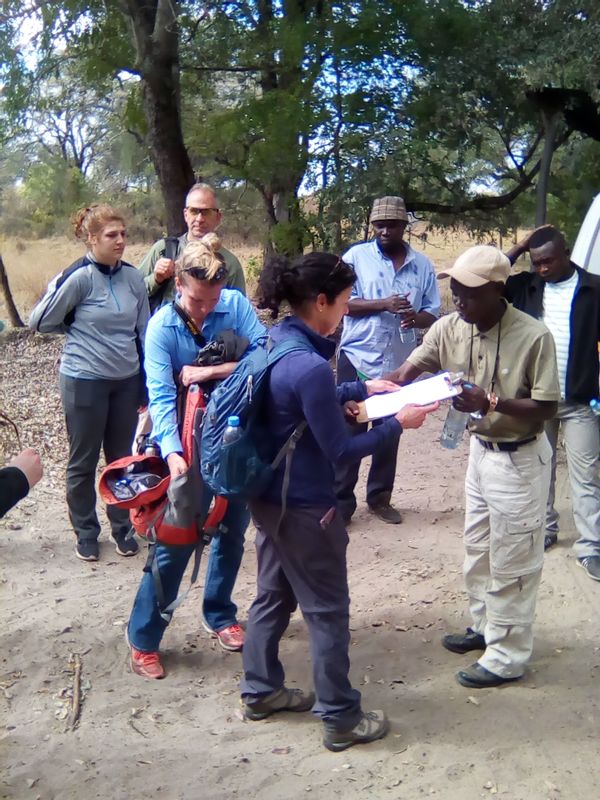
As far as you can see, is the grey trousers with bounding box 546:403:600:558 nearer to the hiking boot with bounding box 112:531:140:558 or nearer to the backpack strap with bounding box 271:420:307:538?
the backpack strap with bounding box 271:420:307:538

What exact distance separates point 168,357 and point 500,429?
1467 mm

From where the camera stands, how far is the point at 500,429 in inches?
133

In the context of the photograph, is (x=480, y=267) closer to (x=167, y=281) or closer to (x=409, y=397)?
(x=409, y=397)

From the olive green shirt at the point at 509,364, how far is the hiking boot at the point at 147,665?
182 cm

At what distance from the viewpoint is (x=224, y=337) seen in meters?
3.70

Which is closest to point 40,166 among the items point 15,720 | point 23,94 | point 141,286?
point 23,94

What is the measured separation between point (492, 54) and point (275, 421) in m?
8.31

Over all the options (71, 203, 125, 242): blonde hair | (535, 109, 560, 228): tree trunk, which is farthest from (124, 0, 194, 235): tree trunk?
(71, 203, 125, 242): blonde hair

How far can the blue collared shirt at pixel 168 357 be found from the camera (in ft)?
11.9

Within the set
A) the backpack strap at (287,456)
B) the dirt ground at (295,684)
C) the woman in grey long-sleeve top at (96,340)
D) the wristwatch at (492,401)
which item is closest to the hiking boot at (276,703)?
the dirt ground at (295,684)

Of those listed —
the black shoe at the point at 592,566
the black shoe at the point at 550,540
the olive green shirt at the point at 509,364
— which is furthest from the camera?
the black shoe at the point at 550,540

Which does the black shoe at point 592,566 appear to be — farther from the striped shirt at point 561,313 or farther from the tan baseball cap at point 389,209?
the tan baseball cap at point 389,209

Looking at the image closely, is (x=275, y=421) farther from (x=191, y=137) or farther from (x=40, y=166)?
(x=40, y=166)

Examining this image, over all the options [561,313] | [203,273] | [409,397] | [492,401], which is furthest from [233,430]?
[561,313]
